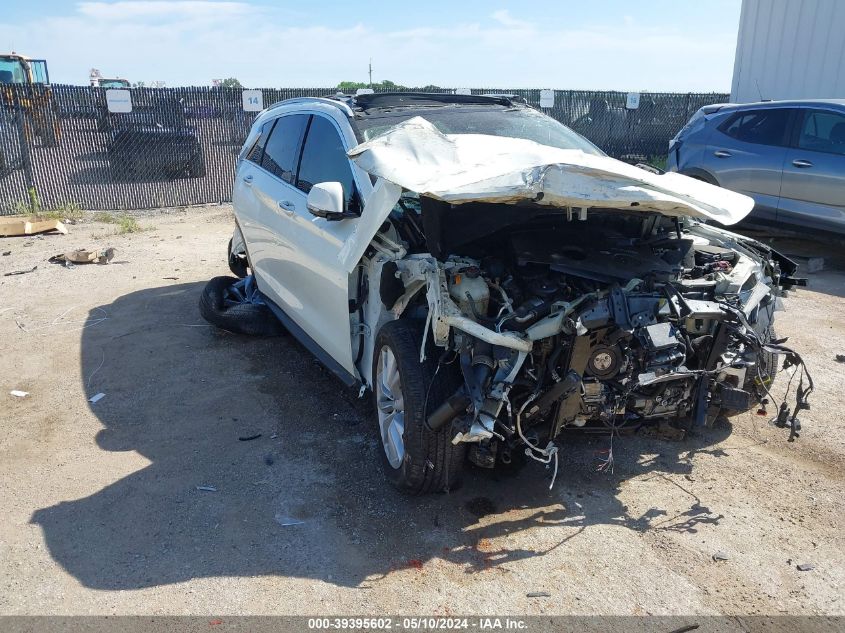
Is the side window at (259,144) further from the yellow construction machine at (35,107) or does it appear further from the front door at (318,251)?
the yellow construction machine at (35,107)

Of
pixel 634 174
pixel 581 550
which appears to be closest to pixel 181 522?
pixel 581 550

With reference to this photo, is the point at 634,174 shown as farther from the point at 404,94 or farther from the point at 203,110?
the point at 203,110

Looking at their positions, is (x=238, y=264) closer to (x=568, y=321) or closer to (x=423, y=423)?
(x=423, y=423)

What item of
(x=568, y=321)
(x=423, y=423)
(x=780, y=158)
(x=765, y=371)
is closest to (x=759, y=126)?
(x=780, y=158)

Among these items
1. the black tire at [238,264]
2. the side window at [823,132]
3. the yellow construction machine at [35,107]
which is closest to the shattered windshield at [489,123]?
the black tire at [238,264]

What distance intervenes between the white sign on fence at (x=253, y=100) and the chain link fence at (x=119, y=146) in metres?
0.12

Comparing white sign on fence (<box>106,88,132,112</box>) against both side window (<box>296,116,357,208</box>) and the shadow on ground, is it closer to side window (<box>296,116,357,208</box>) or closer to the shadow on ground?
the shadow on ground

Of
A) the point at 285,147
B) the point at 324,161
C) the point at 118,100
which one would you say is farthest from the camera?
the point at 118,100

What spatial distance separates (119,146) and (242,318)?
807 centimetres

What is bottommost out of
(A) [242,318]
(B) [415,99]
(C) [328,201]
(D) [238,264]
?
(A) [242,318]

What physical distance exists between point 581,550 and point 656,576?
35cm

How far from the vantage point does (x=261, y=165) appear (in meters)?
5.77

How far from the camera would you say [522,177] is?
308cm

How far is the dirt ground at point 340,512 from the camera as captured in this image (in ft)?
9.71
